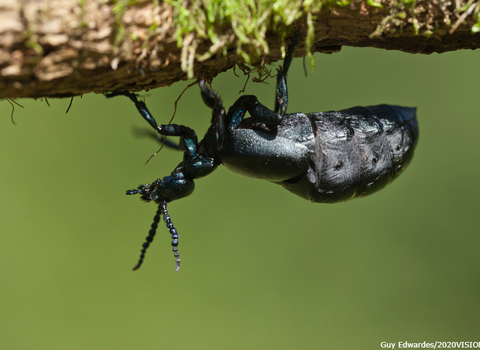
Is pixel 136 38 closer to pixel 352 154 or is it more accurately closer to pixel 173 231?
pixel 173 231

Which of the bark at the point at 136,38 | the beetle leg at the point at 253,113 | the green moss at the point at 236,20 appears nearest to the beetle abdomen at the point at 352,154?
the beetle leg at the point at 253,113

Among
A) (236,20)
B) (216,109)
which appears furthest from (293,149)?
(236,20)

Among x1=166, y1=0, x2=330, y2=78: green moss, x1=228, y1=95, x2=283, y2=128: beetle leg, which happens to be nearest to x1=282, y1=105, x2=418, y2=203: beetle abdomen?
x1=228, y1=95, x2=283, y2=128: beetle leg

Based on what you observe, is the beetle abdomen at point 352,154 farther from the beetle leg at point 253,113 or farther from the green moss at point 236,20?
the green moss at point 236,20

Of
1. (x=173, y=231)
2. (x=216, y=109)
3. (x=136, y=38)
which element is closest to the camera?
(x=136, y=38)

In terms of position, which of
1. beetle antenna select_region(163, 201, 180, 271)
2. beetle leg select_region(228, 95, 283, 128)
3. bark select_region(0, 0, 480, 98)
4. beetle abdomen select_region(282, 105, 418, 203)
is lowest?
beetle antenna select_region(163, 201, 180, 271)

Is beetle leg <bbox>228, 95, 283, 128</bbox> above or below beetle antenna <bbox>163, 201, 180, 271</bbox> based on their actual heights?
above

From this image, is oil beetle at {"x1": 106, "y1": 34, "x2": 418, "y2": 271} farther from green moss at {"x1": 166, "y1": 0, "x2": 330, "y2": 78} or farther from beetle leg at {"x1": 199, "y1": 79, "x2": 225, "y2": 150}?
green moss at {"x1": 166, "y1": 0, "x2": 330, "y2": 78}
